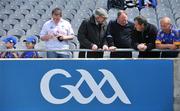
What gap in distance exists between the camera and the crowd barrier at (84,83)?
7855 millimetres

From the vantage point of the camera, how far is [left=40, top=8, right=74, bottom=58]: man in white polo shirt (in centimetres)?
855

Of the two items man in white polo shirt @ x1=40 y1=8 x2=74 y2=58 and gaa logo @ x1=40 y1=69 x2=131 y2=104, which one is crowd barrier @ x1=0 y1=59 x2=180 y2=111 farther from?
man in white polo shirt @ x1=40 y1=8 x2=74 y2=58

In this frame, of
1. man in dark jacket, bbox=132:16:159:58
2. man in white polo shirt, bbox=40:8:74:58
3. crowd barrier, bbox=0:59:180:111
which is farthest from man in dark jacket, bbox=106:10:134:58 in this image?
man in white polo shirt, bbox=40:8:74:58

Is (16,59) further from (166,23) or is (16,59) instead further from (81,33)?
(166,23)

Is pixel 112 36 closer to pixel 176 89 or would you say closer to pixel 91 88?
pixel 91 88

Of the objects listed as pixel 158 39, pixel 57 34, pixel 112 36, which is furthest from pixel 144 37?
pixel 57 34

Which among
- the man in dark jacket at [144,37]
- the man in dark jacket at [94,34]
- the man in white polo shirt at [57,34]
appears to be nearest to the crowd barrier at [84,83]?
the man in dark jacket at [144,37]

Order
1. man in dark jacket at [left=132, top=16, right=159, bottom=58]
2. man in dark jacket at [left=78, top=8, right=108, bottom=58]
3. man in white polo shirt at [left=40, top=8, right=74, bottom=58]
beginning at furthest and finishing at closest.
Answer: man in white polo shirt at [left=40, top=8, right=74, bottom=58]
man in dark jacket at [left=78, top=8, right=108, bottom=58]
man in dark jacket at [left=132, top=16, right=159, bottom=58]

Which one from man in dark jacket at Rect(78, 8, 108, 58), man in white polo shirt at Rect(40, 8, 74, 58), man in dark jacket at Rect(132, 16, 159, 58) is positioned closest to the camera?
man in dark jacket at Rect(132, 16, 159, 58)

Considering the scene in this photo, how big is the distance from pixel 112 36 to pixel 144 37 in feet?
1.99

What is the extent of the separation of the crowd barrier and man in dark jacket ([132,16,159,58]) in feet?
0.67

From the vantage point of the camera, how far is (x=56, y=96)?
25.9ft

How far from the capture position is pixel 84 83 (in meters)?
7.90

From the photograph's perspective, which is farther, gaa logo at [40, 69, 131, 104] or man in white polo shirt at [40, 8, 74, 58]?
man in white polo shirt at [40, 8, 74, 58]
